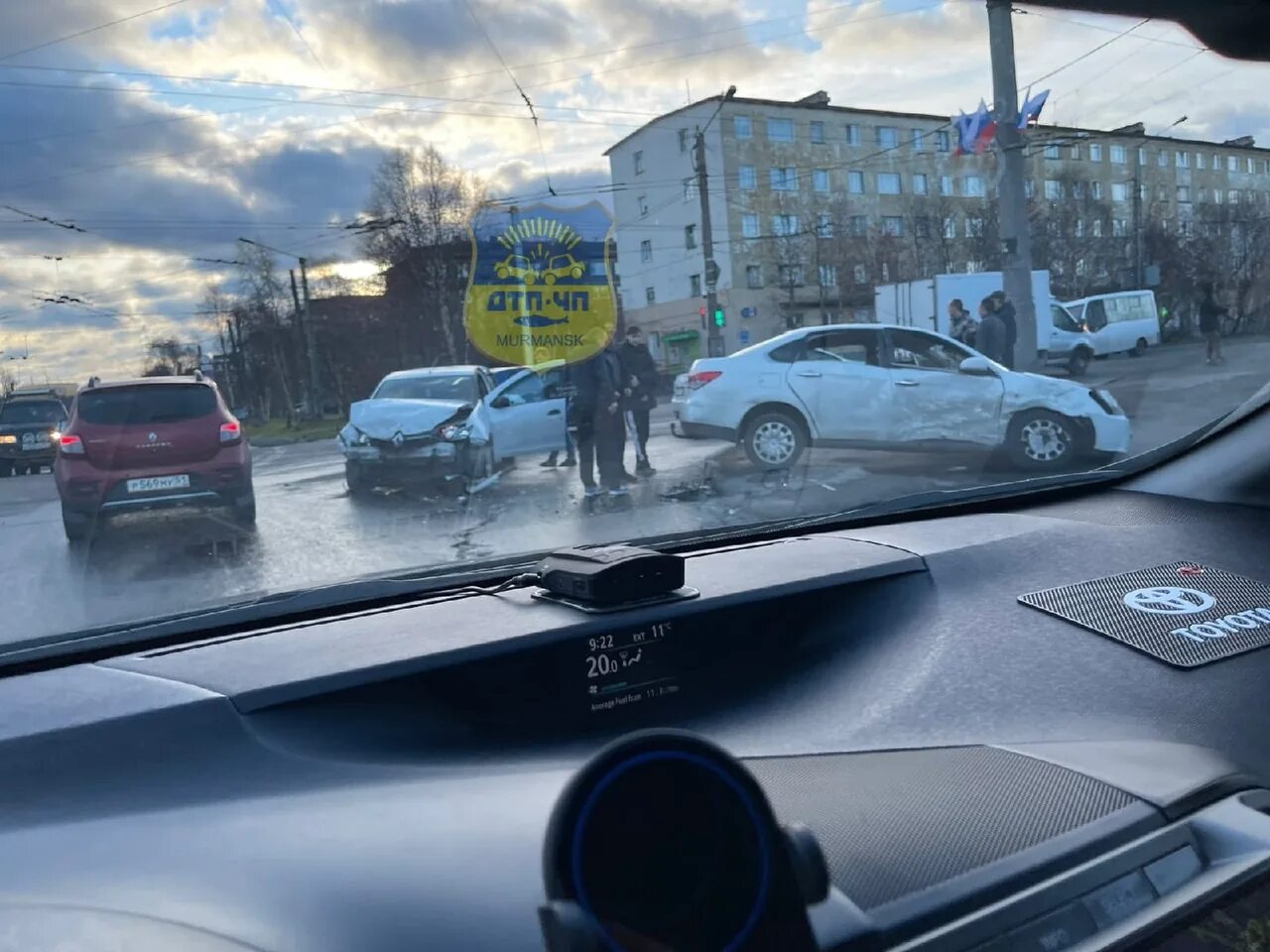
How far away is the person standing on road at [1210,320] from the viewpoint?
15.6 feet

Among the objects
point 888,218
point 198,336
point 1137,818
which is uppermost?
point 888,218

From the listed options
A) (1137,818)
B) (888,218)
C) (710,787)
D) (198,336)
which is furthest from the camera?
(888,218)

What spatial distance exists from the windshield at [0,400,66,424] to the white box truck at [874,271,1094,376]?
3.42 meters

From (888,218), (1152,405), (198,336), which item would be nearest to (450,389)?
(198,336)

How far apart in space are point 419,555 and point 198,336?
3.14 ft

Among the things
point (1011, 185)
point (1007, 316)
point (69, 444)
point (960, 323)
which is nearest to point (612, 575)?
point (69, 444)

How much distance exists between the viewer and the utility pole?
3967 mm

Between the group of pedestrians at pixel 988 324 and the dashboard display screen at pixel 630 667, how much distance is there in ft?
10.1

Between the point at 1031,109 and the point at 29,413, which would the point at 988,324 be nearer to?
the point at 1031,109

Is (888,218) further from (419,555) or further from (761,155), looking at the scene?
(419,555)

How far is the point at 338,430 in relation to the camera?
3.59 meters

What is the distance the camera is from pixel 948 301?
5.07m

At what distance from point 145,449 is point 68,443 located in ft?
0.70

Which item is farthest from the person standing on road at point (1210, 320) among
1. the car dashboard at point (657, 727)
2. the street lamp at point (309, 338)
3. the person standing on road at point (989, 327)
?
the street lamp at point (309, 338)
